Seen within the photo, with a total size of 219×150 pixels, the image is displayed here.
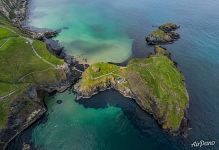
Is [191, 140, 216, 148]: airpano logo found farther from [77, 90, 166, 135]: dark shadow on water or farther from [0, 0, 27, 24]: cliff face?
[0, 0, 27, 24]: cliff face

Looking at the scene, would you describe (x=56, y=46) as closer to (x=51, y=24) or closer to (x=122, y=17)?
(x=51, y=24)

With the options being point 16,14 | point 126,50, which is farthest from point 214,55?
point 16,14

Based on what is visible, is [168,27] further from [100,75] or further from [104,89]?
[104,89]

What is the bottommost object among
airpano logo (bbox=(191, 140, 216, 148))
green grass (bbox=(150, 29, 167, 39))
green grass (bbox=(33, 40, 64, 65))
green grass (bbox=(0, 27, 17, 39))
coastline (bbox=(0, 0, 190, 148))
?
coastline (bbox=(0, 0, 190, 148))

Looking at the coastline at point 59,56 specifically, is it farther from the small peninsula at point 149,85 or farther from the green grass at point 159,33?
the green grass at point 159,33

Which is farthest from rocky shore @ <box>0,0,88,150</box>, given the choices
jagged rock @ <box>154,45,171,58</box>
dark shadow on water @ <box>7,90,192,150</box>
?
jagged rock @ <box>154,45,171,58</box>

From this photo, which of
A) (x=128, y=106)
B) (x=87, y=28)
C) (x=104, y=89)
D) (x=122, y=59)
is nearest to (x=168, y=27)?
(x=122, y=59)

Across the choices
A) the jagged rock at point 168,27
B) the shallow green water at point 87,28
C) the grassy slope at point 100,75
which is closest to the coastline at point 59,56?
the shallow green water at point 87,28
